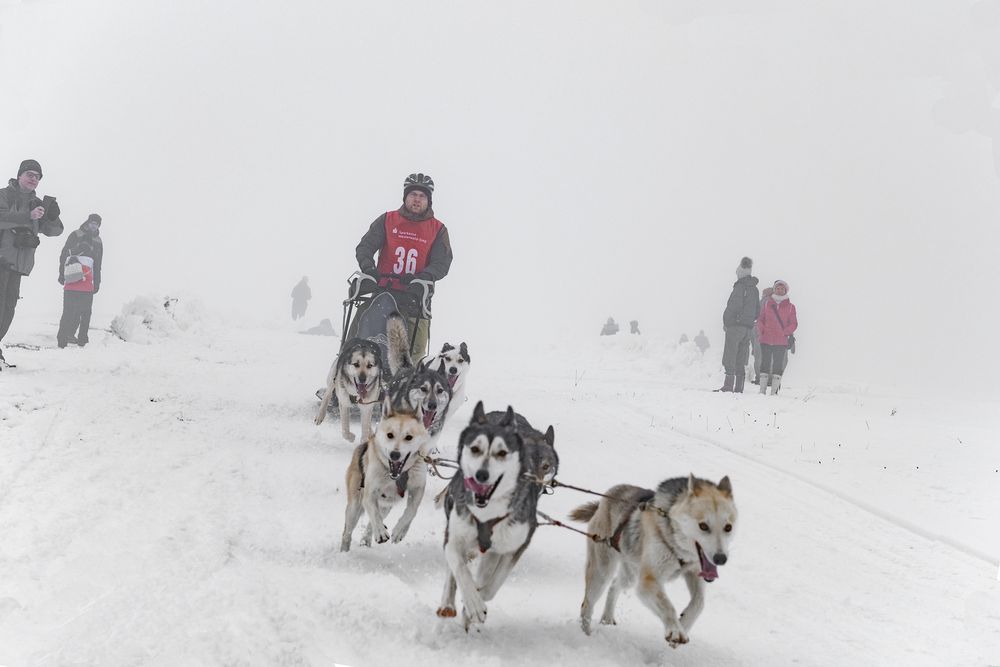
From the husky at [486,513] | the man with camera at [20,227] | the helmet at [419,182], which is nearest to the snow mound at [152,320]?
the man with camera at [20,227]

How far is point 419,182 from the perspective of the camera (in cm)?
647

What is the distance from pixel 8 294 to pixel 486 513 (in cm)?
549

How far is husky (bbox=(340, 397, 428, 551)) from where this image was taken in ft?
10.4

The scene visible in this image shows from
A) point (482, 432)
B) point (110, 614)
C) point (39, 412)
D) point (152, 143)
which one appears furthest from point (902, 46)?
point (39, 412)

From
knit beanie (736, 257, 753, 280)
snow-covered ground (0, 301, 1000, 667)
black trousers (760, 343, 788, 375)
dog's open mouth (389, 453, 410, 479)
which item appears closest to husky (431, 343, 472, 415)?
snow-covered ground (0, 301, 1000, 667)

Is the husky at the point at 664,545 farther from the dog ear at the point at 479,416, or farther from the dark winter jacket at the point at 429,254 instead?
the dark winter jacket at the point at 429,254

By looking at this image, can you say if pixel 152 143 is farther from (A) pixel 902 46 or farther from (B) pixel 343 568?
(A) pixel 902 46

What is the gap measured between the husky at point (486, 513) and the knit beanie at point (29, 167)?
276 centimetres

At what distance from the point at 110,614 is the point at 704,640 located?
221 cm

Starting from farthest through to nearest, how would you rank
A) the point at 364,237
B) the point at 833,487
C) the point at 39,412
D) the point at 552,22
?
the point at 364,237 → the point at 833,487 → the point at 552,22 → the point at 39,412

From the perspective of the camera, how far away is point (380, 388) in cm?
568

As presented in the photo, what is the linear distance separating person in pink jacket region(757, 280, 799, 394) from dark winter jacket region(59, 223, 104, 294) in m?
11.2

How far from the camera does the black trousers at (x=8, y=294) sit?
559 cm

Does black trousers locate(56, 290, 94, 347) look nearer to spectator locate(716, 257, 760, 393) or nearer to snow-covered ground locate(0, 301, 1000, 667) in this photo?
snow-covered ground locate(0, 301, 1000, 667)
